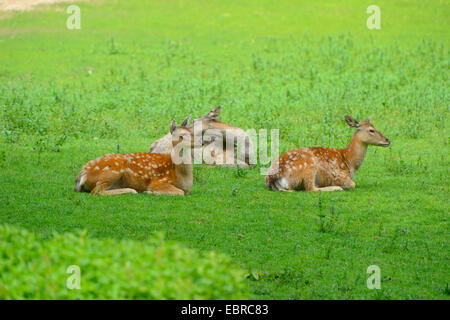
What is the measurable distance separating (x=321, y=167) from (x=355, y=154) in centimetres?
76

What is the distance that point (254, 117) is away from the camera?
17.7m

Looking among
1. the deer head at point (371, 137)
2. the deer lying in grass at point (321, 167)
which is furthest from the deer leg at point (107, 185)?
the deer head at point (371, 137)

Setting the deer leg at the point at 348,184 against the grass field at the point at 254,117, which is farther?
the deer leg at the point at 348,184

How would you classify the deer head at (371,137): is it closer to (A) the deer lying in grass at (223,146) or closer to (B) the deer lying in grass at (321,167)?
(B) the deer lying in grass at (321,167)

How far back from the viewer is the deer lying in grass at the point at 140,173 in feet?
35.7

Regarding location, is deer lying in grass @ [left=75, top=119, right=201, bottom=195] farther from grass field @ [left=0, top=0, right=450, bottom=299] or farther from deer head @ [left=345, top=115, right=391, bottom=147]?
deer head @ [left=345, top=115, right=391, bottom=147]

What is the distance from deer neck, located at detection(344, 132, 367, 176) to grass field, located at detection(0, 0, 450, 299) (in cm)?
42

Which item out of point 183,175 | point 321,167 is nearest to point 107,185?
point 183,175

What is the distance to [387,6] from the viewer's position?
102 ft

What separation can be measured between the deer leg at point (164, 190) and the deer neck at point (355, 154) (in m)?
2.87

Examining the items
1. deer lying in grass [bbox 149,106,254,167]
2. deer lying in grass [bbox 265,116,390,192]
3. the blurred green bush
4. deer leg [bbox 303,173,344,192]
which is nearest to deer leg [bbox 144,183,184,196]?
deer lying in grass [bbox 265,116,390,192]

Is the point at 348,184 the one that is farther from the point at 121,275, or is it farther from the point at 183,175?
the point at 121,275

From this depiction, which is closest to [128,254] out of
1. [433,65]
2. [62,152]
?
[62,152]

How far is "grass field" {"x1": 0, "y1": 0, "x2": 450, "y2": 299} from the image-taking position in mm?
8672
